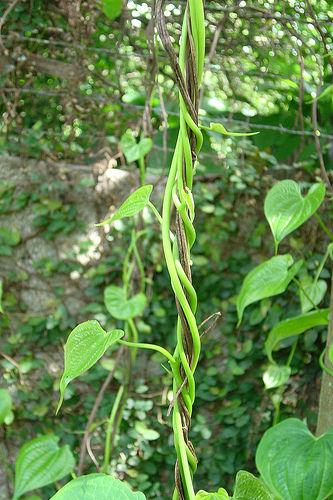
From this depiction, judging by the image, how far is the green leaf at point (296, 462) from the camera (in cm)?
79

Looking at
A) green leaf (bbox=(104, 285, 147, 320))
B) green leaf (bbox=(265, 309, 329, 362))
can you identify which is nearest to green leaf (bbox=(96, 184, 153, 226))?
green leaf (bbox=(265, 309, 329, 362))

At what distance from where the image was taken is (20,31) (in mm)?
1905

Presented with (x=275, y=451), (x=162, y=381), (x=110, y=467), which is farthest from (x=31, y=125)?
(x=275, y=451)

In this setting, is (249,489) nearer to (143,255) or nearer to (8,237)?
(143,255)

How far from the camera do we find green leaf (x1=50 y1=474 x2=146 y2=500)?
54cm

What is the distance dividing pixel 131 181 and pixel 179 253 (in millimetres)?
1458

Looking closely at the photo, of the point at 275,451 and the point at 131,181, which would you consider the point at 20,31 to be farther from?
the point at 275,451

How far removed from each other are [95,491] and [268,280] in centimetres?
54

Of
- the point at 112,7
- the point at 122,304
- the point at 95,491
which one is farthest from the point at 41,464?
the point at 112,7

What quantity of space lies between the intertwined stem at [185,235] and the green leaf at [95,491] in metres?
0.04

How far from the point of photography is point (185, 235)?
1.77ft

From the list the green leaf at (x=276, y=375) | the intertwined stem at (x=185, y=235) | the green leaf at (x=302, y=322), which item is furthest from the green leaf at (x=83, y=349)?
the green leaf at (x=276, y=375)

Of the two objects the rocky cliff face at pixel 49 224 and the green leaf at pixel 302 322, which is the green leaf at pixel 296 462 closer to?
the green leaf at pixel 302 322

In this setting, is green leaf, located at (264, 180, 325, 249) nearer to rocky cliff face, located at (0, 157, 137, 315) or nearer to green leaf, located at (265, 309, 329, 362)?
green leaf, located at (265, 309, 329, 362)
